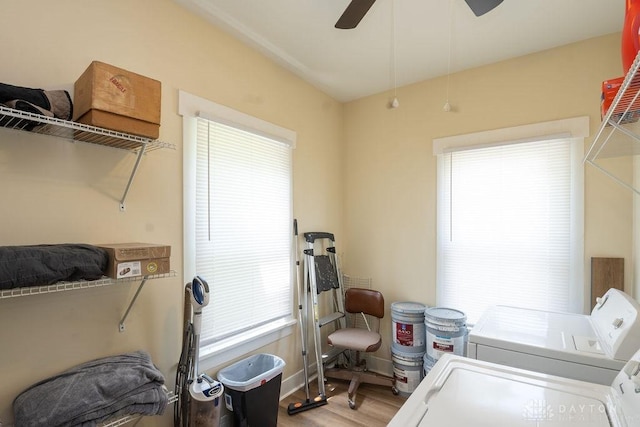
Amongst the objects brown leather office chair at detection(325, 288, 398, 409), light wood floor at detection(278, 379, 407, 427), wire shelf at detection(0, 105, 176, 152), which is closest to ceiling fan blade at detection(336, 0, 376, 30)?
wire shelf at detection(0, 105, 176, 152)

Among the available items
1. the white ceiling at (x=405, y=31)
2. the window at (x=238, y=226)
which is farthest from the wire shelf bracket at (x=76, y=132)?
the white ceiling at (x=405, y=31)

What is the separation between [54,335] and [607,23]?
11.8 ft

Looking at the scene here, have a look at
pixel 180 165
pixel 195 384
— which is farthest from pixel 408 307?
pixel 180 165

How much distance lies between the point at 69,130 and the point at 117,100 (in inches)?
10.4

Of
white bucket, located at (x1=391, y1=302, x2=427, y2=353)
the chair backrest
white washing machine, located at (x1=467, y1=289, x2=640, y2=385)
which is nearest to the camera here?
white washing machine, located at (x1=467, y1=289, x2=640, y2=385)

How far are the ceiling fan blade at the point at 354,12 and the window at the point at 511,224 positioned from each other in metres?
1.55

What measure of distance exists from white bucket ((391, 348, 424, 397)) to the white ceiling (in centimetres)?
244

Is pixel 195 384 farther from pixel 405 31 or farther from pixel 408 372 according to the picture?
pixel 405 31

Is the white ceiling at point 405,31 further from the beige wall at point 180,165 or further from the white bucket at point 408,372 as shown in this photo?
the white bucket at point 408,372

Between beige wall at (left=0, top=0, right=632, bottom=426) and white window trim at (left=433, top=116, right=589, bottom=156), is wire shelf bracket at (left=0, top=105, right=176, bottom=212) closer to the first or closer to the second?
beige wall at (left=0, top=0, right=632, bottom=426)

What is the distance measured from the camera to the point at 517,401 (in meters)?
1.13

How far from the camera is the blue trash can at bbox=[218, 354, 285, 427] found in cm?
193

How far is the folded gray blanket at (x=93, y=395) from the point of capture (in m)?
1.17

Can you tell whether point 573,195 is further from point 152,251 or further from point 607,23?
point 152,251
